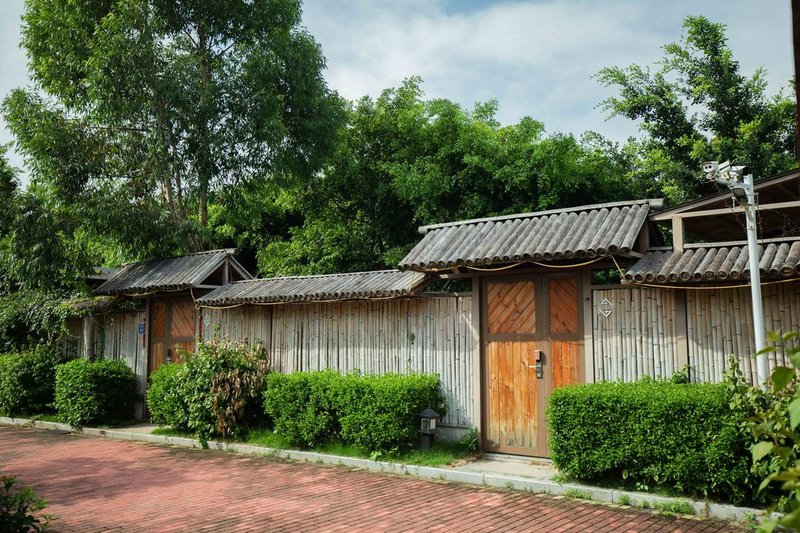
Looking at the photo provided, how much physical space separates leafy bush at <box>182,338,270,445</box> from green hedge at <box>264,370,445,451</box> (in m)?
0.61

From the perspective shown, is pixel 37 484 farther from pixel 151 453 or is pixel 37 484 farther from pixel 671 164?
pixel 671 164

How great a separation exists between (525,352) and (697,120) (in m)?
16.5

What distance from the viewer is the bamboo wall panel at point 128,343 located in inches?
586

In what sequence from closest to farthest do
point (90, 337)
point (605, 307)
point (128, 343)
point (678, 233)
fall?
point (678, 233)
point (605, 307)
point (128, 343)
point (90, 337)

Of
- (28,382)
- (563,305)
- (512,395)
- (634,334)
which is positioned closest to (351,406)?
(512,395)

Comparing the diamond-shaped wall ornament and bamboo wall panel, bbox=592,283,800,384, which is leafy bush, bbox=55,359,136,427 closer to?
bamboo wall panel, bbox=592,283,800,384

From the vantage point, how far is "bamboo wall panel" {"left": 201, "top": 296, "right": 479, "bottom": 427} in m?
10.4

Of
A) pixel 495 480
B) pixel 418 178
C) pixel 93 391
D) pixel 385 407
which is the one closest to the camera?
pixel 495 480

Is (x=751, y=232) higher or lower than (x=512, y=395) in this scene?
higher

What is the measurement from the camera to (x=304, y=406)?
35.8 feet

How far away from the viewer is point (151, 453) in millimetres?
11539

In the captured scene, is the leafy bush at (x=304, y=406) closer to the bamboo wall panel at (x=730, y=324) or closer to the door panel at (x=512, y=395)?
the door panel at (x=512, y=395)

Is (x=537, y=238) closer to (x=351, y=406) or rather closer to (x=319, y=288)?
(x=351, y=406)

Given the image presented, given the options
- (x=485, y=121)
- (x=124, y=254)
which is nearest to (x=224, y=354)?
(x=124, y=254)
